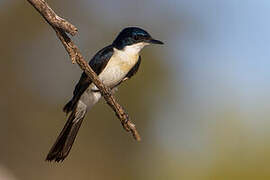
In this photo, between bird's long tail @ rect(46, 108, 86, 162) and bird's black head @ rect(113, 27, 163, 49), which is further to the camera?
bird's black head @ rect(113, 27, 163, 49)

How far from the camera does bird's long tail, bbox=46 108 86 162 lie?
5648mm

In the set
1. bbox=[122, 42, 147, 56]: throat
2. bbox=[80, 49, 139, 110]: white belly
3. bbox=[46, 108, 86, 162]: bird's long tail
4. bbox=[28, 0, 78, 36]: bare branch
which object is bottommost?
bbox=[46, 108, 86, 162]: bird's long tail

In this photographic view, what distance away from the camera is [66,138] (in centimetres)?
588

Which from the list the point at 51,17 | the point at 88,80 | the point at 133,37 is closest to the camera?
the point at 51,17

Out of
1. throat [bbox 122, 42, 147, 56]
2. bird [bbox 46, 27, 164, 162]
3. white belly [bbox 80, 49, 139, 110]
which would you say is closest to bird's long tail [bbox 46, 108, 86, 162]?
bird [bbox 46, 27, 164, 162]

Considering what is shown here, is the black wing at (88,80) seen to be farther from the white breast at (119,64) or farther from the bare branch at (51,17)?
the bare branch at (51,17)

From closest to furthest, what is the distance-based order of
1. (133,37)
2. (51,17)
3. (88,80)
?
(51,17) → (88,80) → (133,37)

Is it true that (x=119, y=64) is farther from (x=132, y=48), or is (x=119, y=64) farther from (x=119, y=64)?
(x=132, y=48)

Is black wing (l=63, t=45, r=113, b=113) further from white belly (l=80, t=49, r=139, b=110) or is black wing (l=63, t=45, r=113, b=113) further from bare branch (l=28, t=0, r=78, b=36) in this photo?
bare branch (l=28, t=0, r=78, b=36)

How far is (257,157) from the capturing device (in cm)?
1052

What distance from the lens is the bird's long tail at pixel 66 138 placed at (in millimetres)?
5648

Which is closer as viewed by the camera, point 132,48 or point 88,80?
point 88,80

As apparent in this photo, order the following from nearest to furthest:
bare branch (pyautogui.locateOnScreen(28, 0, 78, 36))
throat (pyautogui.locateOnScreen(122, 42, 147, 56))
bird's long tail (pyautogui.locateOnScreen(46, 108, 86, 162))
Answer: bare branch (pyautogui.locateOnScreen(28, 0, 78, 36))
bird's long tail (pyautogui.locateOnScreen(46, 108, 86, 162))
throat (pyautogui.locateOnScreen(122, 42, 147, 56))

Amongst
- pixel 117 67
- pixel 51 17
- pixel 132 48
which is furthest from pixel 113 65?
pixel 51 17
